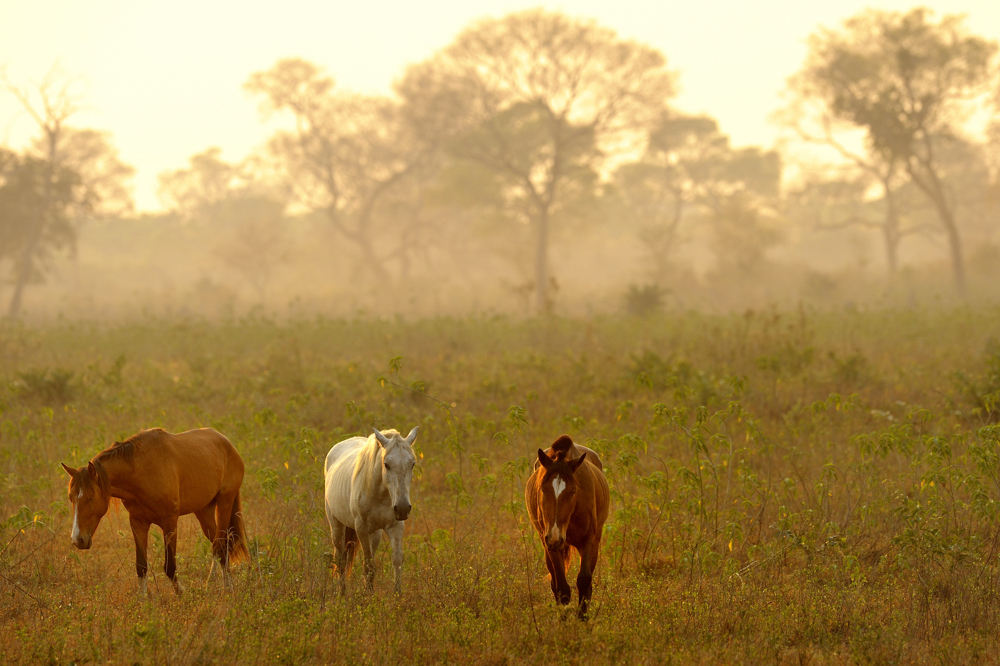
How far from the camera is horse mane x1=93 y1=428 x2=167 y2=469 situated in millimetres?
6129

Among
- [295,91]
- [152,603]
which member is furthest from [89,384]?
[295,91]

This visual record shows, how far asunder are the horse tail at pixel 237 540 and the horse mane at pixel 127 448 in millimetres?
1111

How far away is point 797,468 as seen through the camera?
Answer: 9227 mm

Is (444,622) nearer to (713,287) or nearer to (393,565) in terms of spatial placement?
(393,565)

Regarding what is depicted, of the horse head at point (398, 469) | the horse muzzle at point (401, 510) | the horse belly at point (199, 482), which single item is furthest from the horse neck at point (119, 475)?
the horse muzzle at point (401, 510)

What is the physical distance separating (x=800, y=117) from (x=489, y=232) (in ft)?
53.3

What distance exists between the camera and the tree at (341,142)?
4009cm

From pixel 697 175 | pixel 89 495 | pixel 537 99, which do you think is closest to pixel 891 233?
pixel 697 175

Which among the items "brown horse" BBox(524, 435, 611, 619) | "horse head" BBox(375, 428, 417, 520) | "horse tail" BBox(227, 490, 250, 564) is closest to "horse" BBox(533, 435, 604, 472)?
"brown horse" BBox(524, 435, 611, 619)

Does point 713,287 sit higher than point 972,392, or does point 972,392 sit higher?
point 713,287

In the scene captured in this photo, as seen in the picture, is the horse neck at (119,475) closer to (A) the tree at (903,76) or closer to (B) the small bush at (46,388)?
(B) the small bush at (46,388)

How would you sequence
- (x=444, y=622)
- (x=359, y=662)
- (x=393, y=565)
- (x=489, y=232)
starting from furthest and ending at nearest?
(x=489, y=232)
(x=393, y=565)
(x=444, y=622)
(x=359, y=662)

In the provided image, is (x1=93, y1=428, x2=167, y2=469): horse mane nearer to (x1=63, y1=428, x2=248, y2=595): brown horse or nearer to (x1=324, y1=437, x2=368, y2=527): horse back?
(x1=63, y1=428, x2=248, y2=595): brown horse

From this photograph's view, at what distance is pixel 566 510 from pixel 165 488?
3428 mm
